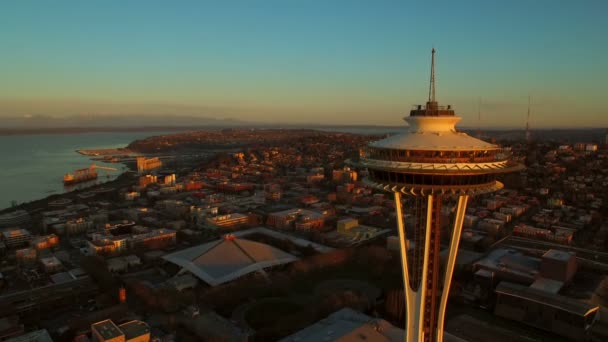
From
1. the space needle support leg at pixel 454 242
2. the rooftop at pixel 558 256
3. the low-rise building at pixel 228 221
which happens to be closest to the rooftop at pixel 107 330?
the space needle support leg at pixel 454 242

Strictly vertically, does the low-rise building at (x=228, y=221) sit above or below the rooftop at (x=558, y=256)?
below

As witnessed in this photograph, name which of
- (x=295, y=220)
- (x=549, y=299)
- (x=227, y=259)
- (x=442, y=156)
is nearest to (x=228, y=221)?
(x=295, y=220)

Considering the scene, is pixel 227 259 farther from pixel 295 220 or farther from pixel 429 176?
pixel 429 176

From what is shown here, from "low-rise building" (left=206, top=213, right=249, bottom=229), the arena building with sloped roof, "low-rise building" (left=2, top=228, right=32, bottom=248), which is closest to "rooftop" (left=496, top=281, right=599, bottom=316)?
the arena building with sloped roof

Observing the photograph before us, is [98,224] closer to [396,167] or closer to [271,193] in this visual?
[271,193]

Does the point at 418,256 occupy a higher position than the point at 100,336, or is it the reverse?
the point at 418,256

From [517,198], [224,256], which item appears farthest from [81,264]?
[517,198]

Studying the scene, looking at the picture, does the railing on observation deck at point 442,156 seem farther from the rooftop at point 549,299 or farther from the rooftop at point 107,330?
the rooftop at point 549,299
